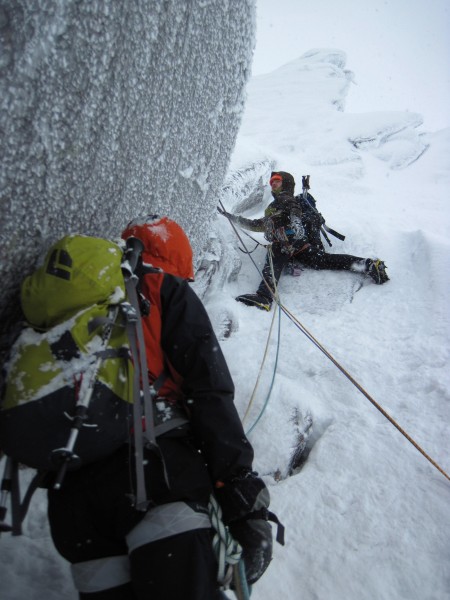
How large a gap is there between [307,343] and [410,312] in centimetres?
129

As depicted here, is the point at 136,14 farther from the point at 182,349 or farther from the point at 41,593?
the point at 41,593

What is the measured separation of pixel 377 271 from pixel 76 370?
14.0 feet

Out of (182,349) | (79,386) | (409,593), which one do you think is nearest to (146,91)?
(182,349)

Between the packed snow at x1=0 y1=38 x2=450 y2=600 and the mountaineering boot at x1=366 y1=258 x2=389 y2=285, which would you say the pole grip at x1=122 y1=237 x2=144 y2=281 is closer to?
the packed snow at x1=0 y1=38 x2=450 y2=600

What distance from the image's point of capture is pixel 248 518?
4.21 ft

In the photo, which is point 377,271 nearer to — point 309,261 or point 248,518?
point 309,261

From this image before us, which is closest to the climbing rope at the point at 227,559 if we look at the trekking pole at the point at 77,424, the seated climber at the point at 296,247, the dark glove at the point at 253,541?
the dark glove at the point at 253,541

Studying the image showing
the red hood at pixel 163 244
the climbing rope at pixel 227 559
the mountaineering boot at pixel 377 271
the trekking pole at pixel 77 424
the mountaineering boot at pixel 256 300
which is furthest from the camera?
the mountaineering boot at pixel 377 271

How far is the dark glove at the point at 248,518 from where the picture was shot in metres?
1.26

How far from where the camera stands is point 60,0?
1198 millimetres

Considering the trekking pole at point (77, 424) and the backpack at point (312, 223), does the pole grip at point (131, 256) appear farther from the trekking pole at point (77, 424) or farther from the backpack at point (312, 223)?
the backpack at point (312, 223)

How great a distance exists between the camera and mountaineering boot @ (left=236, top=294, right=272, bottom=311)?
14.5 ft

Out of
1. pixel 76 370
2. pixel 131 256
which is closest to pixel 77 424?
pixel 76 370

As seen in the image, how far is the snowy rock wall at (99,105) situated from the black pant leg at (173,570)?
1.03 meters
